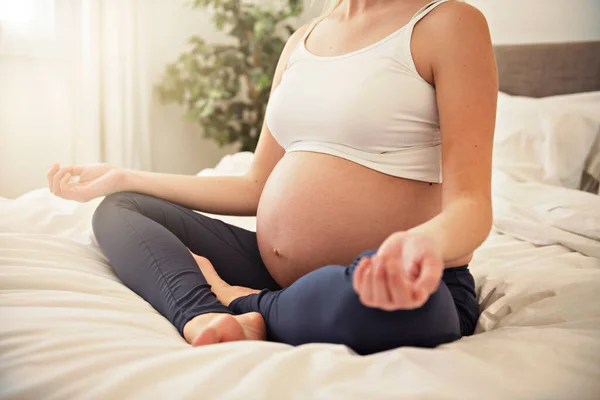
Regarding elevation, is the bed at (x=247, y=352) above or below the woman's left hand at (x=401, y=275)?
below

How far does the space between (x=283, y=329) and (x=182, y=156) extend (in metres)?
2.70

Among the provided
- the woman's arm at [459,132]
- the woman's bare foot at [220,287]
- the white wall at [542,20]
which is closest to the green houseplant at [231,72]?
the white wall at [542,20]

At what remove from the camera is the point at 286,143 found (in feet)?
3.36

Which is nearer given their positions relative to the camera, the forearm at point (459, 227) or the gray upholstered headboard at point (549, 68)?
the forearm at point (459, 227)

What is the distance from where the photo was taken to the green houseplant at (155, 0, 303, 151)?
2939 mm

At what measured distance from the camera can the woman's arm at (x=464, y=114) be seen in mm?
701

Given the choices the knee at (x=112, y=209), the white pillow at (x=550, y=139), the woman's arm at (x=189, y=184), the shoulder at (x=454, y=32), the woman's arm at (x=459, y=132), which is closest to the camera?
the woman's arm at (x=459, y=132)

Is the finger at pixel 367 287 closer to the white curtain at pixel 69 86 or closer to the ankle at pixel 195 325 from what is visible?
the ankle at pixel 195 325

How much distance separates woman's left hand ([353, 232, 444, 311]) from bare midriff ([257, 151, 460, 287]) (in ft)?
0.98

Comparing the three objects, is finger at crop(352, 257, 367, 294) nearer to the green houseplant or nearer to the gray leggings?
the gray leggings

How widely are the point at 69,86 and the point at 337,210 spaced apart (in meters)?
2.18

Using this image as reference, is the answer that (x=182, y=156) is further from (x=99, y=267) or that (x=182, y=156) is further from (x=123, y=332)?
(x=123, y=332)

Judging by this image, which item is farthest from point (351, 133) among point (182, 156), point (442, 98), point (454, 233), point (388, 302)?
point (182, 156)

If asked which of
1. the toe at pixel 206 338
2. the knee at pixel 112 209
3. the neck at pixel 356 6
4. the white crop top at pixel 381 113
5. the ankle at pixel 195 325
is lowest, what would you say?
the ankle at pixel 195 325
